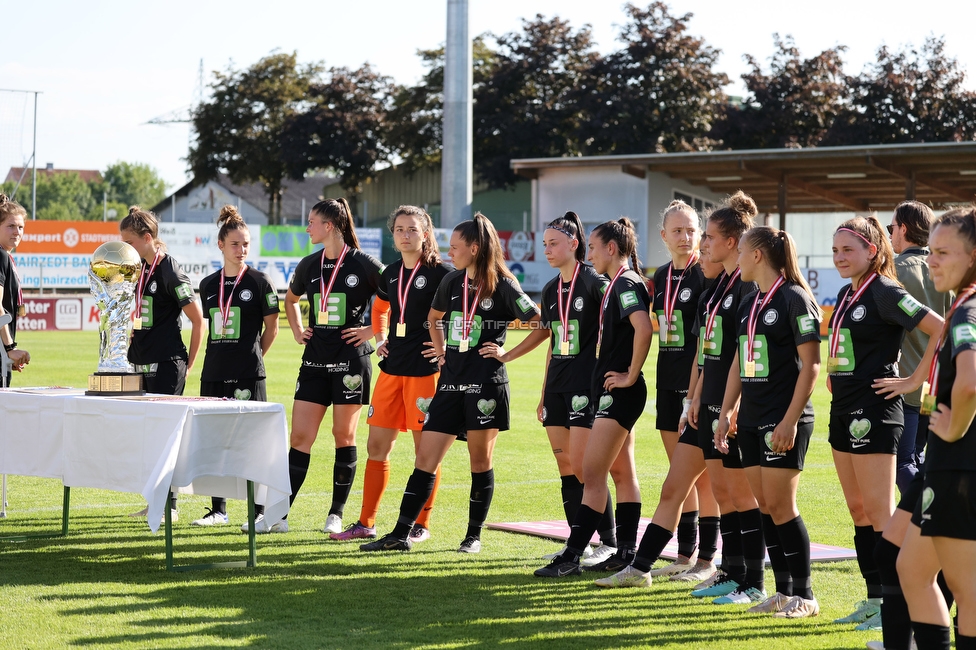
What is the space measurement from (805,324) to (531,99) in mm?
52349

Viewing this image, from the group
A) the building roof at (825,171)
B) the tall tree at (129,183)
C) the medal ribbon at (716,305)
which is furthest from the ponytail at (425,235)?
the tall tree at (129,183)

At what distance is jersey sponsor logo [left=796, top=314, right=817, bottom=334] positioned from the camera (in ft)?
17.9

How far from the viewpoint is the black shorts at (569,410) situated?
265 inches

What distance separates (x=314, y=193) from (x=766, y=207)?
1866 inches

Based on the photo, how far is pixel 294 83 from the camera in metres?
62.9

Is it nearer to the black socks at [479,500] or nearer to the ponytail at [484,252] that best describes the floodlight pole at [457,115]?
the ponytail at [484,252]

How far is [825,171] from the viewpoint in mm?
36688

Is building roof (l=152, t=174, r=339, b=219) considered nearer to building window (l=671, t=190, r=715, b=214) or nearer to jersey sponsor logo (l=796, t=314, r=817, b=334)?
building window (l=671, t=190, r=715, b=214)

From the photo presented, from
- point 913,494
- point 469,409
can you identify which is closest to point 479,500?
point 469,409

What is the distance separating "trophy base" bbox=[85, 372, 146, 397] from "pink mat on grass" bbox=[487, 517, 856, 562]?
2.72 meters

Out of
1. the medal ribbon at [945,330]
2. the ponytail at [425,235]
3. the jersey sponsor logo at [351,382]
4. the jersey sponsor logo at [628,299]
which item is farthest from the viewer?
the jersey sponsor logo at [351,382]

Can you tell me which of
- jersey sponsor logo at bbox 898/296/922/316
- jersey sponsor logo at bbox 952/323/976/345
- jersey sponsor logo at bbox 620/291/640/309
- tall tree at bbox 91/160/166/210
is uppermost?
tall tree at bbox 91/160/166/210

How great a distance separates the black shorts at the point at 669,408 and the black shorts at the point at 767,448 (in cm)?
103

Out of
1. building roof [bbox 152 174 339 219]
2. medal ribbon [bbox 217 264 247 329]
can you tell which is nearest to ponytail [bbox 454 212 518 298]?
medal ribbon [bbox 217 264 247 329]
